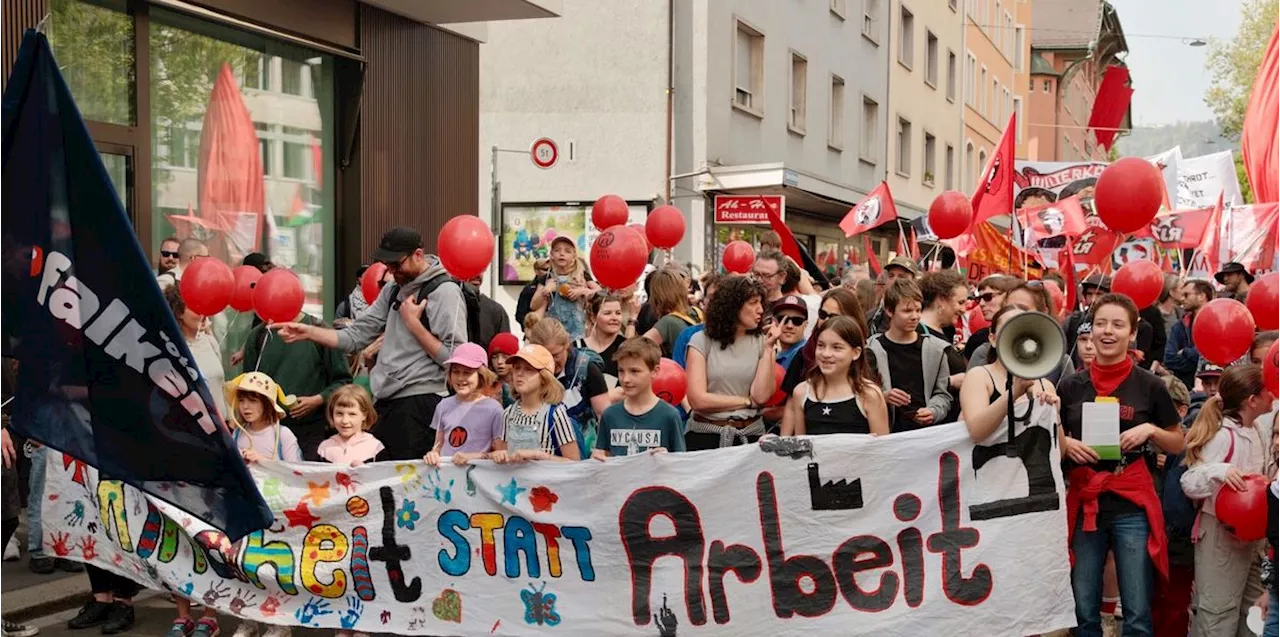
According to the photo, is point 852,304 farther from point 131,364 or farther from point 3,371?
point 3,371

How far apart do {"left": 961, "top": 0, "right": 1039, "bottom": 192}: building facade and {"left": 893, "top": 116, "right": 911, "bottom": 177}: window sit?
19.4ft

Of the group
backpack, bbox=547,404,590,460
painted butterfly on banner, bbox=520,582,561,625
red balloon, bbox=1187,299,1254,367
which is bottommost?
painted butterfly on banner, bbox=520,582,561,625

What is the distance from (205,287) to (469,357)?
1620 mm

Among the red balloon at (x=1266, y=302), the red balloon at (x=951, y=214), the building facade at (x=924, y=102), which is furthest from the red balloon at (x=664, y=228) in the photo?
the building facade at (x=924, y=102)

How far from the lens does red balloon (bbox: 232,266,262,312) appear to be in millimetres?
7942

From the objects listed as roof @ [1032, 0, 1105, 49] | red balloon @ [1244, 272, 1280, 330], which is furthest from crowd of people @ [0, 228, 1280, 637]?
roof @ [1032, 0, 1105, 49]

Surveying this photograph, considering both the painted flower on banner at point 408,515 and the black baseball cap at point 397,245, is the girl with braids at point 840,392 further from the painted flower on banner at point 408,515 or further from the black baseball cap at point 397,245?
the black baseball cap at point 397,245

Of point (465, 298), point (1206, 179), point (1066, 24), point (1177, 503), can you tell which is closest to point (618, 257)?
point (465, 298)

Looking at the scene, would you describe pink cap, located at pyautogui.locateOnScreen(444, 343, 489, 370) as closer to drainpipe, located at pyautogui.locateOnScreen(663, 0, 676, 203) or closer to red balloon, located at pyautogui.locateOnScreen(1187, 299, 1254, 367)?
red balloon, located at pyautogui.locateOnScreen(1187, 299, 1254, 367)

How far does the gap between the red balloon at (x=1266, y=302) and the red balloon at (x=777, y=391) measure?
257 centimetres

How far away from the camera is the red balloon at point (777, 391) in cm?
671

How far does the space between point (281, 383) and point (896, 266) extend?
4.55 metres

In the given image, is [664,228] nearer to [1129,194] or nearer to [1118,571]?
[1129,194]

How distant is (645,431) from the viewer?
6273mm
